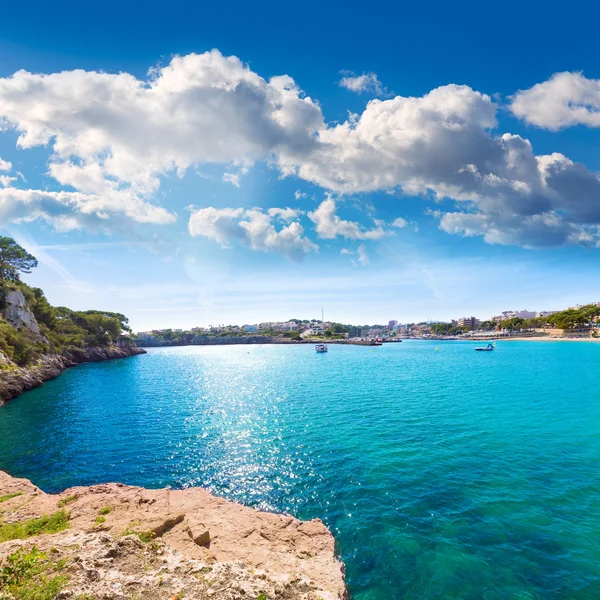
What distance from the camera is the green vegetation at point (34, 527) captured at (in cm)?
1196

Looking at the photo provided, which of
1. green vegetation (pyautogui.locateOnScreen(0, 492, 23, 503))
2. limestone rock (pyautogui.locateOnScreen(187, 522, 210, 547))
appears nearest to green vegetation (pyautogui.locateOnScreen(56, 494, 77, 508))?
green vegetation (pyautogui.locateOnScreen(0, 492, 23, 503))

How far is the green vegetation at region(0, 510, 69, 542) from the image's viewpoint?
11961 mm

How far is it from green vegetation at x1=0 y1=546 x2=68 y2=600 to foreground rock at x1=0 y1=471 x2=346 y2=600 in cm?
15

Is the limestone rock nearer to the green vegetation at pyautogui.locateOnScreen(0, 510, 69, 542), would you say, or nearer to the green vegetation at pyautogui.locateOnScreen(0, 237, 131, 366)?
the green vegetation at pyautogui.locateOnScreen(0, 510, 69, 542)

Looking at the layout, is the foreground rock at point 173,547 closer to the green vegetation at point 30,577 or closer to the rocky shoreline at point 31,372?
the green vegetation at point 30,577

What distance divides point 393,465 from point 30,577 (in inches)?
825

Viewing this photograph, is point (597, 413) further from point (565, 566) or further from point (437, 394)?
point (565, 566)

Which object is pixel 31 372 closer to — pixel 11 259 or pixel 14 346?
pixel 14 346

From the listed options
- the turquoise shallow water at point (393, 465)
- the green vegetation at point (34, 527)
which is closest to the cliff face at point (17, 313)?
the turquoise shallow water at point (393, 465)

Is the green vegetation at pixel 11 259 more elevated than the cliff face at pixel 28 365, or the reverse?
the green vegetation at pixel 11 259

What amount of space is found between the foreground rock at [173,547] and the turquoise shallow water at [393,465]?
2.45 meters

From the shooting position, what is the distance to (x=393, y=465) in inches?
899

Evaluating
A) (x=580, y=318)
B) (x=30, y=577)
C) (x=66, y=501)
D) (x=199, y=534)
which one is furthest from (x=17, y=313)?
(x=580, y=318)

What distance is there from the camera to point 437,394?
47.8 meters
